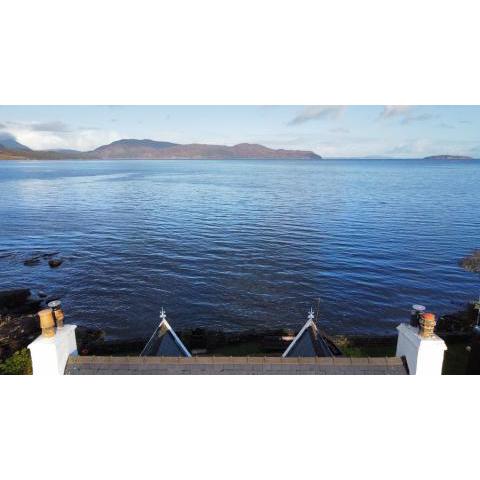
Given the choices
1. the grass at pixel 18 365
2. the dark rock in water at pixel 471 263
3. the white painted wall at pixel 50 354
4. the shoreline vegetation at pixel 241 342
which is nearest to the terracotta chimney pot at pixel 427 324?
the white painted wall at pixel 50 354

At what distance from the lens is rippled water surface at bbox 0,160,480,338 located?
36469mm

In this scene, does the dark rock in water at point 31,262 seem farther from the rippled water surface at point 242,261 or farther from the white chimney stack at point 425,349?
the white chimney stack at point 425,349

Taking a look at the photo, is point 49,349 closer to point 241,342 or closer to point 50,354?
point 50,354

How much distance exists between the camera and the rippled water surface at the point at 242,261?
36.5 m

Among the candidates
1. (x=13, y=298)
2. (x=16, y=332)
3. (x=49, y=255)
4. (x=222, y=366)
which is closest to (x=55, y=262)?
(x=49, y=255)

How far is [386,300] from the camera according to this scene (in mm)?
38375

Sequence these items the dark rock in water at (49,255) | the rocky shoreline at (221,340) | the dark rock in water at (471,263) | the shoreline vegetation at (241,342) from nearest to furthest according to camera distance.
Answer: the shoreline vegetation at (241,342) < the rocky shoreline at (221,340) < the dark rock in water at (471,263) < the dark rock in water at (49,255)

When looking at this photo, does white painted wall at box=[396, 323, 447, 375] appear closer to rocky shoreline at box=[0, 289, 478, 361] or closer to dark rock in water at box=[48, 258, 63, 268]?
rocky shoreline at box=[0, 289, 478, 361]

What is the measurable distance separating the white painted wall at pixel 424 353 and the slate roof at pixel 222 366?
0.45 meters

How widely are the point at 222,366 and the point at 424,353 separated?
5.44 metres

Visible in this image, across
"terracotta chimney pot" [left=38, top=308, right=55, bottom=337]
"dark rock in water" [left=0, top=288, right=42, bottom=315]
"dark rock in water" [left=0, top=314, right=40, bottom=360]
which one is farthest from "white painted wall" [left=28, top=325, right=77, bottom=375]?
"dark rock in water" [left=0, top=288, right=42, bottom=315]

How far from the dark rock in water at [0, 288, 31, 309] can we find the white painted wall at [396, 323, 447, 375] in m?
38.7
